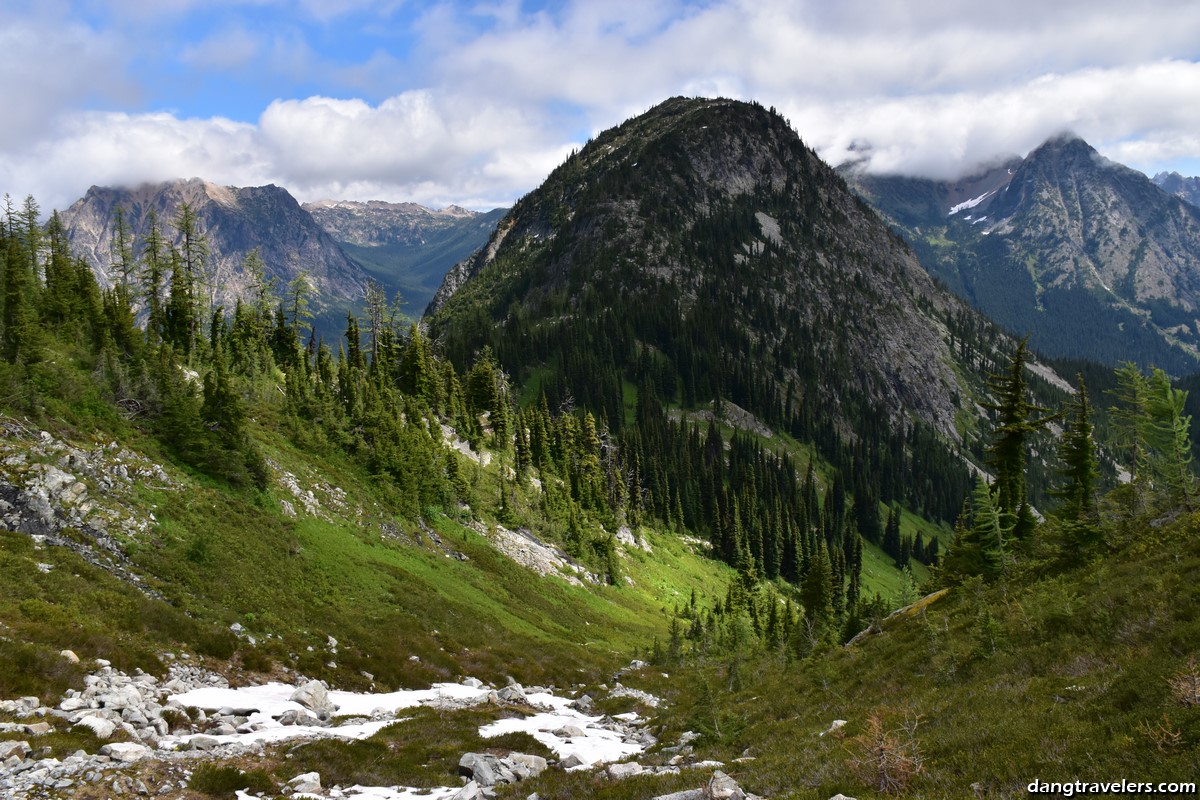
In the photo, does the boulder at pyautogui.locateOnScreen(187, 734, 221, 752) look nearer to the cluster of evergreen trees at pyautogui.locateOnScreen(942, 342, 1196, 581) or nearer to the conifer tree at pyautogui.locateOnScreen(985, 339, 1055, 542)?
the cluster of evergreen trees at pyautogui.locateOnScreen(942, 342, 1196, 581)

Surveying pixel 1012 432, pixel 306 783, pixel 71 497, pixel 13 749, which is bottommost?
pixel 306 783

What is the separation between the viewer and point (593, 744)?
23203 mm

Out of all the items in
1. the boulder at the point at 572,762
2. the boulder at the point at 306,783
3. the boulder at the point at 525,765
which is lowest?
the boulder at the point at 572,762

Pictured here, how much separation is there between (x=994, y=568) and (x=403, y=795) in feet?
102

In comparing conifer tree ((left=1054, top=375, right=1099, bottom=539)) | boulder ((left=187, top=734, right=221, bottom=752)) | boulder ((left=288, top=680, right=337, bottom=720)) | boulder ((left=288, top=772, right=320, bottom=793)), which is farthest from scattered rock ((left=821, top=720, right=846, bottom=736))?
conifer tree ((left=1054, top=375, right=1099, bottom=539))

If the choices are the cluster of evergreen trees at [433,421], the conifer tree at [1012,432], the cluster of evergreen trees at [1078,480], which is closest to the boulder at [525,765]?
the cluster of evergreen trees at [1078,480]

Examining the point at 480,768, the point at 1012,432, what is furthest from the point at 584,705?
the point at 1012,432

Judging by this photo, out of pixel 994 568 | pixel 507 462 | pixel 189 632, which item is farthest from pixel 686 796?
pixel 507 462

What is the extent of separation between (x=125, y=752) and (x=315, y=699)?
928 cm

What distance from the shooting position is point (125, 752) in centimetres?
1398

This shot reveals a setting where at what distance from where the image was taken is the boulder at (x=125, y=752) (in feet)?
44.8

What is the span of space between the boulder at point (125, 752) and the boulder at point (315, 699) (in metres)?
7.79

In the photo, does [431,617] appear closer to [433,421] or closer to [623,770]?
[623,770]

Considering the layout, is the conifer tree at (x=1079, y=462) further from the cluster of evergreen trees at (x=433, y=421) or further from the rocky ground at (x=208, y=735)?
the rocky ground at (x=208, y=735)
